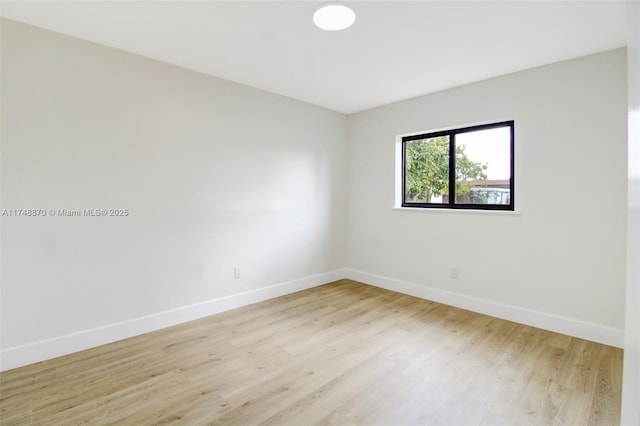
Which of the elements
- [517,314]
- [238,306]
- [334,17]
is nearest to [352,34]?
[334,17]

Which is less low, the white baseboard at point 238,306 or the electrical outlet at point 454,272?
the electrical outlet at point 454,272

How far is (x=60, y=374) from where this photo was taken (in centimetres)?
209

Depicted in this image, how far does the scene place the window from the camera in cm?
316

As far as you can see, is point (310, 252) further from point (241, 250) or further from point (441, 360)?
point (441, 360)

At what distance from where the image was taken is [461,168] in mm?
3508

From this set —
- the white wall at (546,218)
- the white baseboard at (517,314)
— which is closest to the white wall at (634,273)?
the white wall at (546,218)

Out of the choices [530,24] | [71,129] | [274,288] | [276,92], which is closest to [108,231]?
[71,129]

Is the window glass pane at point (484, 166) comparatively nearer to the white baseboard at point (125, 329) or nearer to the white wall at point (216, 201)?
the white wall at point (216, 201)

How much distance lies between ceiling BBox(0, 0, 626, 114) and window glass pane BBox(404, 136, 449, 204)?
33.9 inches

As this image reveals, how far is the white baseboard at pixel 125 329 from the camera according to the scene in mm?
2178

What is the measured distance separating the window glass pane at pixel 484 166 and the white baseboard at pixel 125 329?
243cm

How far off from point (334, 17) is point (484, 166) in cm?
228

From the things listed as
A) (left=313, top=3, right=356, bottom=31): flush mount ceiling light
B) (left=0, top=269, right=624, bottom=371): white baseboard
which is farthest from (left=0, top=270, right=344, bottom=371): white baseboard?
(left=313, top=3, right=356, bottom=31): flush mount ceiling light

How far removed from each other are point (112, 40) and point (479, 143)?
362cm
